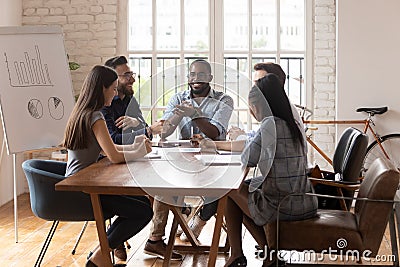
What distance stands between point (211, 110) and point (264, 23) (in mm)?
2544

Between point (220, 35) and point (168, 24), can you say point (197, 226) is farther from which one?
point (168, 24)

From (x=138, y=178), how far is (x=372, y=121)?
354cm

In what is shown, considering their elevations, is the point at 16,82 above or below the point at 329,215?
above

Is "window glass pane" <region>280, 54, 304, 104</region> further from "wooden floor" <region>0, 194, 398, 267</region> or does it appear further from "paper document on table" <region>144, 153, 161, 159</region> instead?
"paper document on table" <region>144, 153, 161, 159</region>

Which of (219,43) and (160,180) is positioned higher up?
(219,43)

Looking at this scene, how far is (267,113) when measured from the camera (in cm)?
375

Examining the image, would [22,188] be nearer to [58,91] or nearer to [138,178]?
[58,91]

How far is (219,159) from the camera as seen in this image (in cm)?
411

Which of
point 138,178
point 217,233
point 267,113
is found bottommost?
point 217,233

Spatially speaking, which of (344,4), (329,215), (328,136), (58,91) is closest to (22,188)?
(58,91)

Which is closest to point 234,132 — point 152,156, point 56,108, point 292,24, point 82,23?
point 152,156

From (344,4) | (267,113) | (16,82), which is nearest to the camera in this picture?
(267,113)

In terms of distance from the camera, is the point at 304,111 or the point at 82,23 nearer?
the point at 304,111

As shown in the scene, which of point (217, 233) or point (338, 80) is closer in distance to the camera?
point (217, 233)
